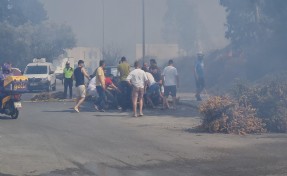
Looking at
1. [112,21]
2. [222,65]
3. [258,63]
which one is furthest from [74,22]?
[258,63]

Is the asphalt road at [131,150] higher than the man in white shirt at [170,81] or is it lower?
lower

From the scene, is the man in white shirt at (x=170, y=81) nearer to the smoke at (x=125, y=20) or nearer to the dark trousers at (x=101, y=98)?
the dark trousers at (x=101, y=98)

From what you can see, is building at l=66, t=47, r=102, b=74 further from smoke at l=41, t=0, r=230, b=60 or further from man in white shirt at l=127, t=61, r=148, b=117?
man in white shirt at l=127, t=61, r=148, b=117

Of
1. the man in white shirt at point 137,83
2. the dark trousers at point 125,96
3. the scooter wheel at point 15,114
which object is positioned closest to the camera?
the scooter wheel at point 15,114

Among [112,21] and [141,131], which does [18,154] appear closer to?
[141,131]

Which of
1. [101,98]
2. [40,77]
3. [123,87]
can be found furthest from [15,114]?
[40,77]

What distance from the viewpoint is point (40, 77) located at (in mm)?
33844

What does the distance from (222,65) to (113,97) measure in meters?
20.4

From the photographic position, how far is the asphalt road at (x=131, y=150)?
850 cm

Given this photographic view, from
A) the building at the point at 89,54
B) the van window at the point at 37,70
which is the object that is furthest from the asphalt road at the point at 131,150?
the building at the point at 89,54

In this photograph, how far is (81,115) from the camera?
57.0ft

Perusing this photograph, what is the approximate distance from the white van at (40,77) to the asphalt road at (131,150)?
18.3 metres

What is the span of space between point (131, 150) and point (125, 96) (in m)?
8.17

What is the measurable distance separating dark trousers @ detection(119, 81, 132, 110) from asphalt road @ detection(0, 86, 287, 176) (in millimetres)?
2685
